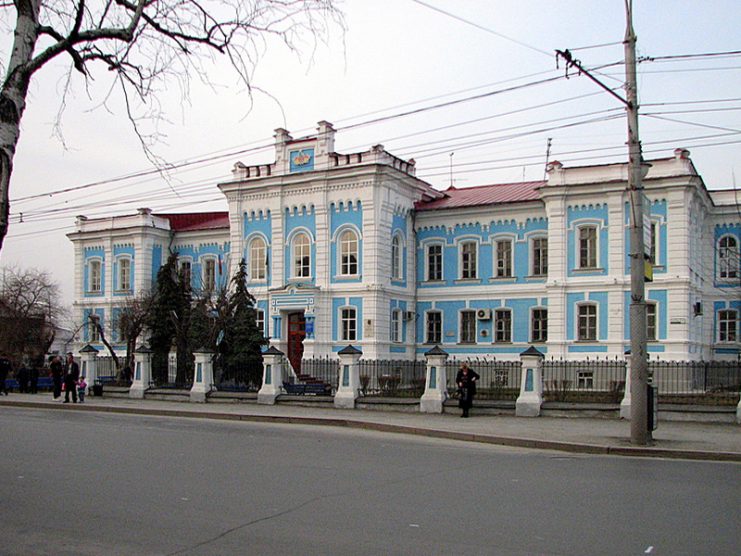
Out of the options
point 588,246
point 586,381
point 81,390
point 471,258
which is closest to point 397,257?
point 471,258

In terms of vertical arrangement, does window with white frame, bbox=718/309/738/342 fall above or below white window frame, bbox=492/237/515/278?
below

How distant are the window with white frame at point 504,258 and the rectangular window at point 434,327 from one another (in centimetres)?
373

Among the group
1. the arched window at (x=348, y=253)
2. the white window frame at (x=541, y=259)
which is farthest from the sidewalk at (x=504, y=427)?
the white window frame at (x=541, y=259)

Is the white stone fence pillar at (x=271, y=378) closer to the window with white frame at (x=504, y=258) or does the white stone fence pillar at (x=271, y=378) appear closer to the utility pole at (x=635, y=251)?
the utility pole at (x=635, y=251)

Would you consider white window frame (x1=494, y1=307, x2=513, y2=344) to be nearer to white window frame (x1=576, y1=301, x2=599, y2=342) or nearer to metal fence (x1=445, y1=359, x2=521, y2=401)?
metal fence (x1=445, y1=359, x2=521, y2=401)

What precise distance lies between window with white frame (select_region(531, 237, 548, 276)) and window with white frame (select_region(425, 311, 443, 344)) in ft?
17.4

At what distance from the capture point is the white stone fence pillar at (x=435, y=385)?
24.5 meters

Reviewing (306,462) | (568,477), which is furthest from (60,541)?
(568,477)

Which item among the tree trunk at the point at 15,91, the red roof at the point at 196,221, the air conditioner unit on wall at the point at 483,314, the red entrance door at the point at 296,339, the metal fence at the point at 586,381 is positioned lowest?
the metal fence at the point at 586,381

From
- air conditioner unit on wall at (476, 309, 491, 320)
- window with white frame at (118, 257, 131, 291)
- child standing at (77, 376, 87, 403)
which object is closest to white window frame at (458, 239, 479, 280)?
air conditioner unit on wall at (476, 309, 491, 320)

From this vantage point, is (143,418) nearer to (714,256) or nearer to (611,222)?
(611,222)

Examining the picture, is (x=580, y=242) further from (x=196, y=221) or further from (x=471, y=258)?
(x=196, y=221)

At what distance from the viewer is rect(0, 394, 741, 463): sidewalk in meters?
16.4

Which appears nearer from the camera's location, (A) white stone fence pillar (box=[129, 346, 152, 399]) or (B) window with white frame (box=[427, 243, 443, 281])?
(A) white stone fence pillar (box=[129, 346, 152, 399])
